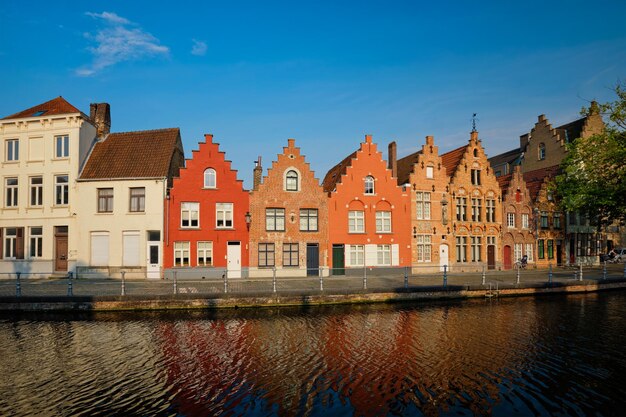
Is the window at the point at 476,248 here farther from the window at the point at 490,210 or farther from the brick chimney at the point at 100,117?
the brick chimney at the point at 100,117

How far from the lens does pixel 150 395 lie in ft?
29.7

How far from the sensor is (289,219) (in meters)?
28.8

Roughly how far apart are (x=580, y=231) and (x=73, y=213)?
4444cm

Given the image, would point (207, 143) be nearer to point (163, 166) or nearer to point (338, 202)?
point (163, 166)

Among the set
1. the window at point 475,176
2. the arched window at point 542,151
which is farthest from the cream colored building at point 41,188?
the arched window at point 542,151

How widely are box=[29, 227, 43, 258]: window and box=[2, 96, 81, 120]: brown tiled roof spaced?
8.59 m

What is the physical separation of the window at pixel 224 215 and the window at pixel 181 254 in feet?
9.16

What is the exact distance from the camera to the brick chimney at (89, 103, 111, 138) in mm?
30125

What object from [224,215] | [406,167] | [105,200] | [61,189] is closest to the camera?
[105,200]

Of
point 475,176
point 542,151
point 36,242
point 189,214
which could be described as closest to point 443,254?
point 475,176

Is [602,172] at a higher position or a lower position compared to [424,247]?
higher

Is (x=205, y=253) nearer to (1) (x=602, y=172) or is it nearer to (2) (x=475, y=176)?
(2) (x=475, y=176)

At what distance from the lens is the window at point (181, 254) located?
87.8ft

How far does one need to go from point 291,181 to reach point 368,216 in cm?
680
